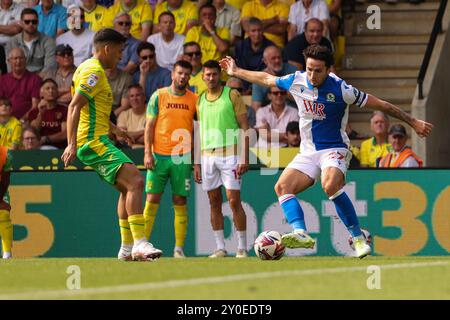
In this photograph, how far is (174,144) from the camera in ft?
47.5

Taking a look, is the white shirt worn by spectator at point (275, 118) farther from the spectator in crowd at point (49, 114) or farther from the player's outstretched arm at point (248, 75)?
the player's outstretched arm at point (248, 75)

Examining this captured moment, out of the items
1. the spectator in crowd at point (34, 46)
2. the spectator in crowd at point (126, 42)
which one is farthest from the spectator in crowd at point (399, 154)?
the spectator in crowd at point (34, 46)

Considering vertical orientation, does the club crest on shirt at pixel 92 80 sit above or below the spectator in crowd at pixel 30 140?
above

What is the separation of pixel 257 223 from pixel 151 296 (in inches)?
317

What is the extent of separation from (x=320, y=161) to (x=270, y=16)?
6.67 meters

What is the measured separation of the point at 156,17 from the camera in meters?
18.8

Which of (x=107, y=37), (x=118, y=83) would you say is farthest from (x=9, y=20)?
(x=107, y=37)

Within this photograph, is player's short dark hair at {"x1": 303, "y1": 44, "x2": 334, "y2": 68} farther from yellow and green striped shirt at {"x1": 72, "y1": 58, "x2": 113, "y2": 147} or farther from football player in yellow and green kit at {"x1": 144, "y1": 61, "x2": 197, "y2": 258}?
football player in yellow and green kit at {"x1": 144, "y1": 61, "x2": 197, "y2": 258}

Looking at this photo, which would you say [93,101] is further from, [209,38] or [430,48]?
[430,48]

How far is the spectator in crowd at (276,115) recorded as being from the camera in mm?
16297

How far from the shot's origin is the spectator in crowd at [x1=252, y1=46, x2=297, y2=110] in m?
16.7

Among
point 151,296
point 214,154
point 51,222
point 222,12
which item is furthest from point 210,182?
point 151,296
